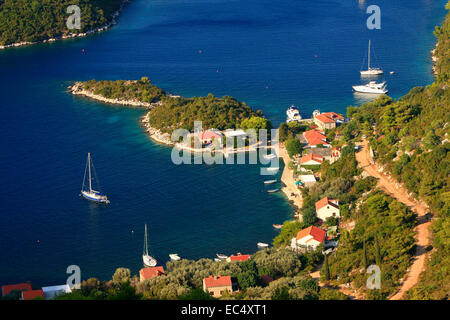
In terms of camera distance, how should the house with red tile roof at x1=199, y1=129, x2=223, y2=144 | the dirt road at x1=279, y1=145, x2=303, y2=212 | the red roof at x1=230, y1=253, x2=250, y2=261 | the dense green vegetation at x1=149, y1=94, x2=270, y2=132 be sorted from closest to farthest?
1. the red roof at x1=230, y1=253, x2=250, y2=261
2. the dirt road at x1=279, y1=145, x2=303, y2=212
3. the house with red tile roof at x1=199, y1=129, x2=223, y2=144
4. the dense green vegetation at x1=149, y1=94, x2=270, y2=132

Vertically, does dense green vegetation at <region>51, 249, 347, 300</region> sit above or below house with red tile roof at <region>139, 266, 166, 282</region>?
above

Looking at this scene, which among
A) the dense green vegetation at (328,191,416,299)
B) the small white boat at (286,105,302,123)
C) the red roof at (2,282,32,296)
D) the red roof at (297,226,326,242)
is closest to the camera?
the dense green vegetation at (328,191,416,299)

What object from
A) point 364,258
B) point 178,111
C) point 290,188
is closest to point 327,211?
point 290,188

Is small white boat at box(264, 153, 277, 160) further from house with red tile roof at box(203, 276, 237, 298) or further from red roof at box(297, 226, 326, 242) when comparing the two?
house with red tile roof at box(203, 276, 237, 298)

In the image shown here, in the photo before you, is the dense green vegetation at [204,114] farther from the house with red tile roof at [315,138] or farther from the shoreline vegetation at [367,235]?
the shoreline vegetation at [367,235]

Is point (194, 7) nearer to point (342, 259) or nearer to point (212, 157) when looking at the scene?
point (212, 157)

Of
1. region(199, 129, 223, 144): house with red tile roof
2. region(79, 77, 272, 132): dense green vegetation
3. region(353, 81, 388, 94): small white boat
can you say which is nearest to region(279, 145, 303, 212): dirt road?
region(199, 129, 223, 144): house with red tile roof

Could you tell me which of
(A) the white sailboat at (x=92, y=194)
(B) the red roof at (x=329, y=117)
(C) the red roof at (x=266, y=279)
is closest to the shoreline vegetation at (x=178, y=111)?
(B) the red roof at (x=329, y=117)
